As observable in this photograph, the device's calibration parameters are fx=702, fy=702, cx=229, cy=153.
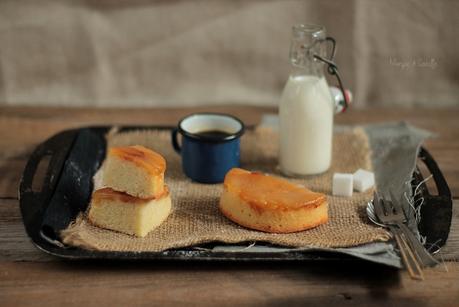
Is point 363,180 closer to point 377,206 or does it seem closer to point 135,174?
point 377,206

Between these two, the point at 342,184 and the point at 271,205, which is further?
the point at 342,184

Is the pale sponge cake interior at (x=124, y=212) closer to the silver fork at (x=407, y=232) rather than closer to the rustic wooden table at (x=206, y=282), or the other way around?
the rustic wooden table at (x=206, y=282)

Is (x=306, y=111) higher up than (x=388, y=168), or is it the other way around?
(x=306, y=111)

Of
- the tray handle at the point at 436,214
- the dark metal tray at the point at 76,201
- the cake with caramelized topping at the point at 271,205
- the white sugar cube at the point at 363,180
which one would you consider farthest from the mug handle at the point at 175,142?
the tray handle at the point at 436,214

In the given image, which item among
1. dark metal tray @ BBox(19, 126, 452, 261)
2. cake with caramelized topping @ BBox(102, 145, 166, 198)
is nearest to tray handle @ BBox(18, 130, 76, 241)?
dark metal tray @ BBox(19, 126, 452, 261)

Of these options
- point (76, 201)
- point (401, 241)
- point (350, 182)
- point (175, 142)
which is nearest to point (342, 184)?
point (350, 182)

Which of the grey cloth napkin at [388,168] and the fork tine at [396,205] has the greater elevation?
the fork tine at [396,205]

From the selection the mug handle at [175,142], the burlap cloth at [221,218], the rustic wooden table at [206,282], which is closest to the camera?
the rustic wooden table at [206,282]
